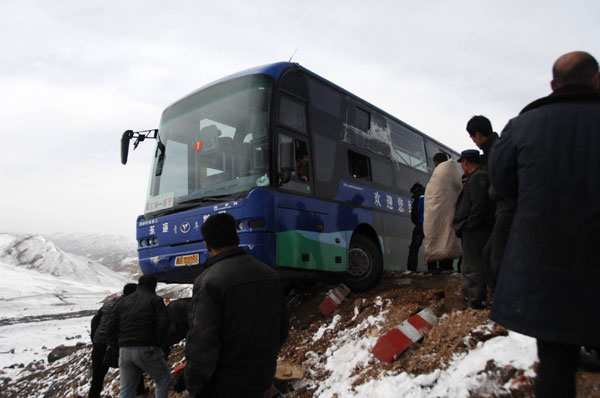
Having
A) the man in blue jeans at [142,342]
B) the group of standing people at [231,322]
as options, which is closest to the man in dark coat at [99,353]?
the man in blue jeans at [142,342]

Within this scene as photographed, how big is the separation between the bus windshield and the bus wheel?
2.36 metres

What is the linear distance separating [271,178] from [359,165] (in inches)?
94.1

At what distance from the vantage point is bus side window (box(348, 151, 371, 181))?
740 cm

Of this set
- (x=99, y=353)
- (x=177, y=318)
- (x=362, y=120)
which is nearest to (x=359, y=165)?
(x=362, y=120)

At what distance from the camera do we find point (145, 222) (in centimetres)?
675

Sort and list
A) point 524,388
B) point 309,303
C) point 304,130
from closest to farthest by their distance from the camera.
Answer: point 524,388 < point 304,130 < point 309,303

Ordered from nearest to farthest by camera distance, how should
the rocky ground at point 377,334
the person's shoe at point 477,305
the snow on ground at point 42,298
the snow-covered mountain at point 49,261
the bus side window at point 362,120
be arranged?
the rocky ground at point 377,334 → the person's shoe at point 477,305 → the bus side window at point 362,120 → the snow on ground at point 42,298 → the snow-covered mountain at point 49,261

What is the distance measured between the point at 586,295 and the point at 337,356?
3.75 meters

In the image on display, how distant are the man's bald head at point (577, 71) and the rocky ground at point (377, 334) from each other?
207 cm

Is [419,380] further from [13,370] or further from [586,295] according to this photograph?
[13,370]

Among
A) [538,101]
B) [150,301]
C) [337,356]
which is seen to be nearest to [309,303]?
[337,356]

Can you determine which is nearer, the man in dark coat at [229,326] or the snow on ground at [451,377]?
the man in dark coat at [229,326]

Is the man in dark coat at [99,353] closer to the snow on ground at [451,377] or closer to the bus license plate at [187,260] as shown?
the bus license plate at [187,260]

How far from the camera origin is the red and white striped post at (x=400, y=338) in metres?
4.53
